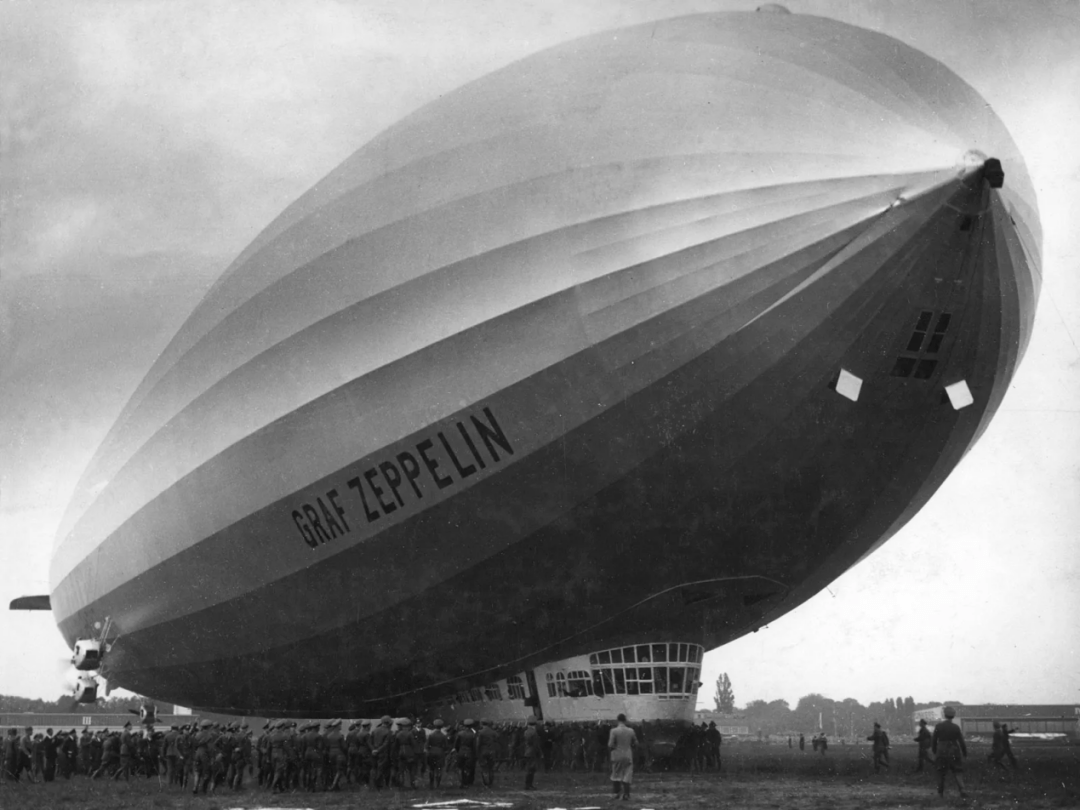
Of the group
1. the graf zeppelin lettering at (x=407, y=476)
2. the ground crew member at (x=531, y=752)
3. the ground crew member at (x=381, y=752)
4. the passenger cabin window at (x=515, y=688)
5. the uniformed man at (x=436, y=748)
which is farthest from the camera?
the passenger cabin window at (x=515, y=688)

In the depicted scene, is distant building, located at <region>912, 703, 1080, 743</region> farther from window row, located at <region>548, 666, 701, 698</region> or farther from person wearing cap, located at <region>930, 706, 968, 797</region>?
person wearing cap, located at <region>930, 706, 968, 797</region>

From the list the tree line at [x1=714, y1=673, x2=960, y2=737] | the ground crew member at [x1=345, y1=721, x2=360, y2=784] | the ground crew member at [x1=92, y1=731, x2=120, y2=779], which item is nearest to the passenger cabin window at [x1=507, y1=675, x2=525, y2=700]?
the ground crew member at [x1=345, y1=721, x2=360, y2=784]

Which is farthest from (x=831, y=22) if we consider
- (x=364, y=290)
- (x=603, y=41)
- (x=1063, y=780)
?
(x=1063, y=780)

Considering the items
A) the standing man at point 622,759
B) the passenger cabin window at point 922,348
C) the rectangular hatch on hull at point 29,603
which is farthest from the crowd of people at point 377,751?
the rectangular hatch on hull at point 29,603

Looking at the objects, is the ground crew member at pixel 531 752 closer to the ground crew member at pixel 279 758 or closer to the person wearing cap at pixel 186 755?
the ground crew member at pixel 279 758

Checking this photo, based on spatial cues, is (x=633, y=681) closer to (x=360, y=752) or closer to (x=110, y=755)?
(x=360, y=752)

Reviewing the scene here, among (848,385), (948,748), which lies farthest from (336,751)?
(848,385)
